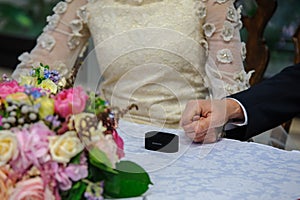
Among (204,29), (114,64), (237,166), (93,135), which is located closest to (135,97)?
(114,64)

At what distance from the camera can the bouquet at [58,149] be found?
0.71m

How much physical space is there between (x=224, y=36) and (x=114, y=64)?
1.09 ft

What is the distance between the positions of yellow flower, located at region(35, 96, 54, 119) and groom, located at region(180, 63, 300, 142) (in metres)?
0.48

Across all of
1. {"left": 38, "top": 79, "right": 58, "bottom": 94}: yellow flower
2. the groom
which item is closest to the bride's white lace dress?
the groom

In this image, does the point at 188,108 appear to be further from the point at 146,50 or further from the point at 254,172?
the point at 146,50

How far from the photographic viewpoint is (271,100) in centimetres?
123

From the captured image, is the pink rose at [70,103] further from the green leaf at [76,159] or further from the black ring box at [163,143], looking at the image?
the black ring box at [163,143]

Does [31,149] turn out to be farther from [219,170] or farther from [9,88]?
[219,170]

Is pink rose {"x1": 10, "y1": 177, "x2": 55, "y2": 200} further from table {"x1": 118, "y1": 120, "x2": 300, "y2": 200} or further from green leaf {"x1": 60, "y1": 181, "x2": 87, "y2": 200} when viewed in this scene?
table {"x1": 118, "y1": 120, "x2": 300, "y2": 200}

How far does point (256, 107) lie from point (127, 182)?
51cm

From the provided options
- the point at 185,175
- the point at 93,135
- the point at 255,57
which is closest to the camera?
the point at 93,135

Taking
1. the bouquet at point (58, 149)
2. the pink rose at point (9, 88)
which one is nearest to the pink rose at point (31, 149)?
the bouquet at point (58, 149)

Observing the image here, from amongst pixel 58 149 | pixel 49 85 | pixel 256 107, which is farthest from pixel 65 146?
pixel 256 107

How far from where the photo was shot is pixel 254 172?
979mm
